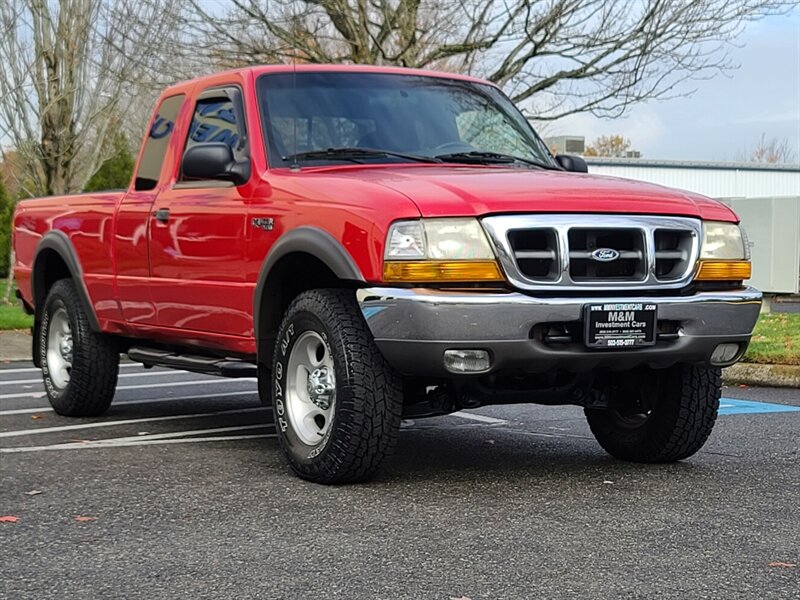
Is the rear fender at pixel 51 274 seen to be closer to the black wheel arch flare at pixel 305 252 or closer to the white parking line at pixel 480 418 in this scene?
the black wheel arch flare at pixel 305 252

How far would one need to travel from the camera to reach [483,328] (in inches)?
213

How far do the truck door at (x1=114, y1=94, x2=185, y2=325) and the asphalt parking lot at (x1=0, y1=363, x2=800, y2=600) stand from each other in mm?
809

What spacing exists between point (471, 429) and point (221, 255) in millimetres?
2271

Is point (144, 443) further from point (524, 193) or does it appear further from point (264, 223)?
point (524, 193)

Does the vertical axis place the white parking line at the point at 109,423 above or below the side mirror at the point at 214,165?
below

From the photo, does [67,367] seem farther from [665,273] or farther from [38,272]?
[665,273]

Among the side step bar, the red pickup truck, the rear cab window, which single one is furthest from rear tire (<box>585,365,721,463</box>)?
the rear cab window

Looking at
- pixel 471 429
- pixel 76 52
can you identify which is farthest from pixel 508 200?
pixel 76 52

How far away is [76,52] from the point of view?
2009cm

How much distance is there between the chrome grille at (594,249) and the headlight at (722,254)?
0.08m

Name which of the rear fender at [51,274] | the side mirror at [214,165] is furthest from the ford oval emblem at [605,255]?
the rear fender at [51,274]

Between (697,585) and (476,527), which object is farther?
(476,527)

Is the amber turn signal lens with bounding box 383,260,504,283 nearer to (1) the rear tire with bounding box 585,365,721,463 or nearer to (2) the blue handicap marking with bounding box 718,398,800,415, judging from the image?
(1) the rear tire with bounding box 585,365,721,463

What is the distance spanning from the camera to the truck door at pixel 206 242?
6.62 metres
